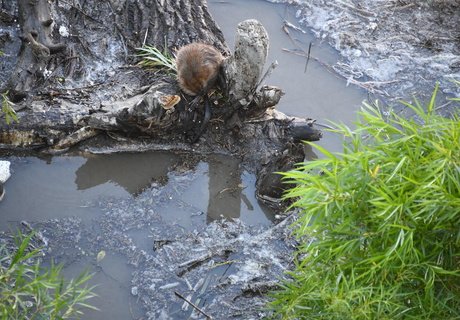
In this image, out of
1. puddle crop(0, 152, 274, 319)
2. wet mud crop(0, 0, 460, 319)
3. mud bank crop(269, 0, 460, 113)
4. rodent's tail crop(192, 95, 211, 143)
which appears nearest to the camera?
wet mud crop(0, 0, 460, 319)

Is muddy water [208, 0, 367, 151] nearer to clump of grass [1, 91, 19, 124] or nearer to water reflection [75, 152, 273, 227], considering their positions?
water reflection [75, 152, 273, 227]

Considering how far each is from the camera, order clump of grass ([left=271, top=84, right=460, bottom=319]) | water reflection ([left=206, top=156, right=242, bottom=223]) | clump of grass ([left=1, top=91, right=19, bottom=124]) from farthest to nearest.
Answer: water reflection ([left=206, top=156, right=242, bottom=223])
clump of grass ([left=1, top=91, right=19, bottom=124])
clump of grass ([left=271, top=84, right=460, bottom=319])

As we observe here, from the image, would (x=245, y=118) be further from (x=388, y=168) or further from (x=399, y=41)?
(x=388, y=168)

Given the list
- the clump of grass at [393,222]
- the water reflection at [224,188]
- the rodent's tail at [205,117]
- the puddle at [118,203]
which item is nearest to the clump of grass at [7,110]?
the puddle at [118,203]

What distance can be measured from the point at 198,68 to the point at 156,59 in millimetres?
880

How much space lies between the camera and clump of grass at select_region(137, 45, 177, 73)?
702 cm

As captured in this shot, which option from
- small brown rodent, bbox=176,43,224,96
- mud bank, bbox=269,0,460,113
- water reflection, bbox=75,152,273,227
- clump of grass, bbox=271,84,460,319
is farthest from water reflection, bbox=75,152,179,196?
clump of grass, bbox=271,84,460,319

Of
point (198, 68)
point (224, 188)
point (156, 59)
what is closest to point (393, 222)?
point (224, 188)

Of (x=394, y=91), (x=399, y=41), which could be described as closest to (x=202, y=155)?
(x=394, y=91)

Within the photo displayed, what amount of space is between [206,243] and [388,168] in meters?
2.48

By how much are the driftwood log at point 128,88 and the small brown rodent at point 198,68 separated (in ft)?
0.40

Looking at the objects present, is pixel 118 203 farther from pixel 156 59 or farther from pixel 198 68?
pixel 156 59

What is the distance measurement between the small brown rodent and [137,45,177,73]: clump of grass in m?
0.46

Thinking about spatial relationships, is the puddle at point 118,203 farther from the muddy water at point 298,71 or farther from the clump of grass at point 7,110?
the muddy water at point 298,71
